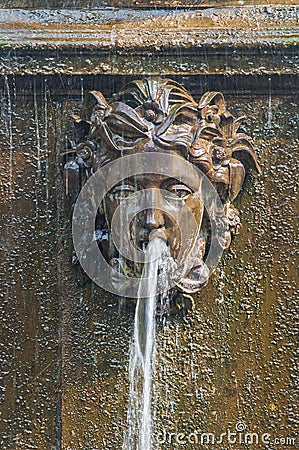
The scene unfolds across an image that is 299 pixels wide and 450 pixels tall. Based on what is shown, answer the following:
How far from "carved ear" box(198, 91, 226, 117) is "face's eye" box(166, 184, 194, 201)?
0.90 ft

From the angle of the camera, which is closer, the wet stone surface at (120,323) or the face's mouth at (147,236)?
the face's mouth at (147,236)

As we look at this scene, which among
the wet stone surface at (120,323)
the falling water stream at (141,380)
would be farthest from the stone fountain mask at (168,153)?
the falling water stream at (141,380)

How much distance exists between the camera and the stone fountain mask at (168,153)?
327cm

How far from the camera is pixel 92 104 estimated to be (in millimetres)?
3459

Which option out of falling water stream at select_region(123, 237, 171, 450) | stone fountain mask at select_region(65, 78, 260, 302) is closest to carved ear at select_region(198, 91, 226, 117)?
stone fountain mask at select_region(65, 78, 260, 302)

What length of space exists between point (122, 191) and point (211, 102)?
481 mm

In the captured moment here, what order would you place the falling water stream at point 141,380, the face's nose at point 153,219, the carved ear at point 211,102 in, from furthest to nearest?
the falling water stream at point 141,380 → the carved ear at point 211,102 → the face's nose at point 153,219

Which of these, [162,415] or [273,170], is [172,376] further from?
[273,170]

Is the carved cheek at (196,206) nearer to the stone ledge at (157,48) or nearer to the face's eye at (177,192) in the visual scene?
the face's eye at (177,192)

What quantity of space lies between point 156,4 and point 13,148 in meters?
0.79

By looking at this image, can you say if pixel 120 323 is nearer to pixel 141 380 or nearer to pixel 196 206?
pixel 141 380

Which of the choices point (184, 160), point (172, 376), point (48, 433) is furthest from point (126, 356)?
point (184, 160)

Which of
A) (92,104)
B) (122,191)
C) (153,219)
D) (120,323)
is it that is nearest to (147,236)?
(153,219)

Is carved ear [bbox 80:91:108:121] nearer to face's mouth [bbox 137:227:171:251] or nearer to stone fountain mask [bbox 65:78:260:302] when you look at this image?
stone fountain mask [bbox 65:78:260:302]
